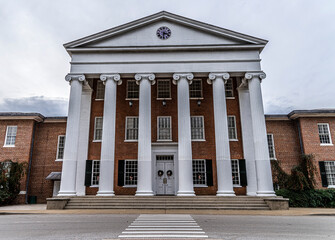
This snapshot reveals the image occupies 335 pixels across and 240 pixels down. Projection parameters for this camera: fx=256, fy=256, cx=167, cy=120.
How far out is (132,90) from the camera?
966 inches

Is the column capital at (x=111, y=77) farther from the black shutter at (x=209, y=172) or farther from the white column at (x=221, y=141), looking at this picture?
the black shutter at (x=209, y=172)

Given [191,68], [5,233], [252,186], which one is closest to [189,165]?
[252,186]

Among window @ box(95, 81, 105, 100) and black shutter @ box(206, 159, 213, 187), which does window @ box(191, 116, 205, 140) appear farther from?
window @ box(95, 81, 105, 100)

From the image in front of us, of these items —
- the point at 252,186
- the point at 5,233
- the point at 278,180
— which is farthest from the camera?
the point at 278,180

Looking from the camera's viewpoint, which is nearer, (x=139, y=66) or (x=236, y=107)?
(x=139, y=66)

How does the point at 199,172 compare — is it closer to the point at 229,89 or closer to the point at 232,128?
the point at 232,128

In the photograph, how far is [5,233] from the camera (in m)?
9.04

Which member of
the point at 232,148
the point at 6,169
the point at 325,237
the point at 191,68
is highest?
the point at 191,68

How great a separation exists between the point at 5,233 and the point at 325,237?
1089cm

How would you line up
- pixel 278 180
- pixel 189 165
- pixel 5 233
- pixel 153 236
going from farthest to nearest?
pixel 278 180, pixel 189 165, pixel 5 233, pixel 153 236

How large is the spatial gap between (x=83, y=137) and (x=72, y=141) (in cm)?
316

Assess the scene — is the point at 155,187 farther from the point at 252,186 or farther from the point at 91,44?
the point at 91,44

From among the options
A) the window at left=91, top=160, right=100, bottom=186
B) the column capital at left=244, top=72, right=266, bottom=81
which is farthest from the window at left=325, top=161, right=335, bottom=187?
the window at left=91, top=160, right=100, bottom=186

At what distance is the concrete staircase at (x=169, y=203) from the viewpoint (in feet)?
55.9
